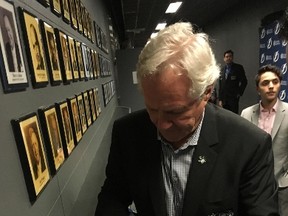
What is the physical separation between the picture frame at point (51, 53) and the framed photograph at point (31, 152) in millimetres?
339

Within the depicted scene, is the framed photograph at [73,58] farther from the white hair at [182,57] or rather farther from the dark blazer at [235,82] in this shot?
the dark blazer at [235,82]

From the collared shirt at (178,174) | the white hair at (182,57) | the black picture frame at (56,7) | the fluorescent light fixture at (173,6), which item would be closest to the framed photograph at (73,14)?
the black picture frame at (56,7)

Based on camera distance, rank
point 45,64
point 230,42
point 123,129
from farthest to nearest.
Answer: point 230,42 < point 45,64 < point 123,129

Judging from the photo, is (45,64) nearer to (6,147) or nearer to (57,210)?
(6,147)

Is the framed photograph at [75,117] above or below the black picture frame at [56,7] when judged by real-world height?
below

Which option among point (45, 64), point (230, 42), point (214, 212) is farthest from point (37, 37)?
point (230, 42)

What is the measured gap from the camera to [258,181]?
105cm

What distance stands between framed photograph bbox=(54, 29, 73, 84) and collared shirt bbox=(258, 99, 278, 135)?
176 cm

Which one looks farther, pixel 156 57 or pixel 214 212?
pixel 214 212

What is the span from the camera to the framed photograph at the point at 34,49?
3.79 ft

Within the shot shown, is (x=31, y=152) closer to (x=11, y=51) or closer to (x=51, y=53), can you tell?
(x=11, y=51)

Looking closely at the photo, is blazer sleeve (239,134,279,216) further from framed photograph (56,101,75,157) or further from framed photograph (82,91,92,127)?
framed photograph (82,91,92,127)

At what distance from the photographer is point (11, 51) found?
1.01 metres

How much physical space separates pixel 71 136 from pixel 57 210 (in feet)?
1.53
